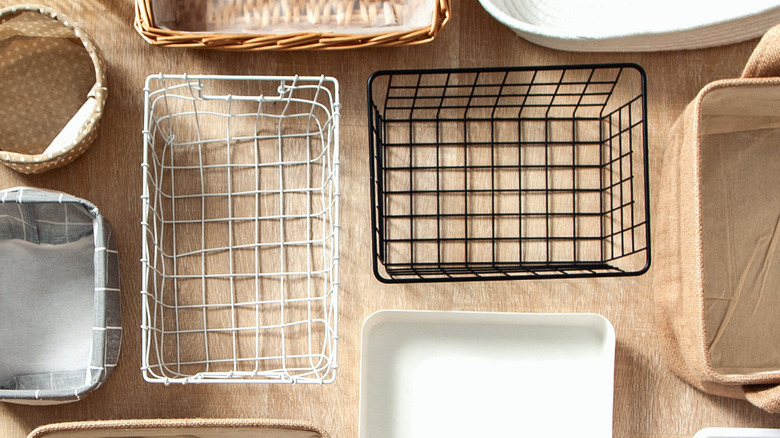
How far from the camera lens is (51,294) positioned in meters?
1.04

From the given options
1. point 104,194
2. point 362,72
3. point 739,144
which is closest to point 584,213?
point 739,144

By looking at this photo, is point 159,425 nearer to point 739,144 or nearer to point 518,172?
point 518,172

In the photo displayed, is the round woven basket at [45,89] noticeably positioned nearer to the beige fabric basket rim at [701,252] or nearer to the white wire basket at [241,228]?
the white wire basket at [241,228]

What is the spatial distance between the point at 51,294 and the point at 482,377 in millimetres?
726

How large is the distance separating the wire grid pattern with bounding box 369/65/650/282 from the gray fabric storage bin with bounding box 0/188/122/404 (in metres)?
0.46

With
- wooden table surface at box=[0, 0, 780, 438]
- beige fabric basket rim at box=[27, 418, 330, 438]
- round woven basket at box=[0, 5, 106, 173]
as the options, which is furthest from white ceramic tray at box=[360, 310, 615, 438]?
round woven basket at box=[0, 5, 106, 173]

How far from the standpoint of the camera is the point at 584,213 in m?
1.05

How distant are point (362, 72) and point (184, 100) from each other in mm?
306

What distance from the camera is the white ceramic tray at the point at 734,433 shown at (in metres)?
0.99

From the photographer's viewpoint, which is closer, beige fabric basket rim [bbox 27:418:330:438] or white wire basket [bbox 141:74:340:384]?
beige fabric basket rim [bbox 27:418:330:438]

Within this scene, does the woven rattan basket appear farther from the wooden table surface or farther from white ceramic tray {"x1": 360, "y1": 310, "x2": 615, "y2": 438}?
white ceramic tray {"x1": 360, "y1": 310, "x2": 615, "y2": 438}

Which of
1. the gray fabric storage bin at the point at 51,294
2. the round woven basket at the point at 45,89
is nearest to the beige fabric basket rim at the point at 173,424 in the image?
the gray fabric storage bin at the point at 51,294

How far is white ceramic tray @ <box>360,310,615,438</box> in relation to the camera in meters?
1.02

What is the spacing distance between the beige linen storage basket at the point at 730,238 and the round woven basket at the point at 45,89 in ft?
3.01
